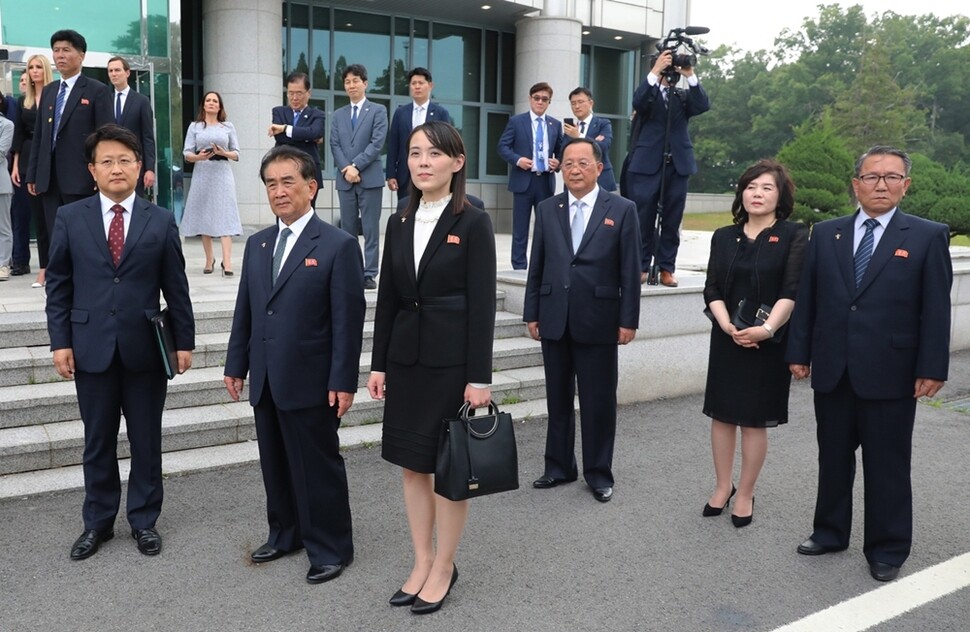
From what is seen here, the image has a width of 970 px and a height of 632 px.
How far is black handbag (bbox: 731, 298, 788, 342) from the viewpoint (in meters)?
4.51

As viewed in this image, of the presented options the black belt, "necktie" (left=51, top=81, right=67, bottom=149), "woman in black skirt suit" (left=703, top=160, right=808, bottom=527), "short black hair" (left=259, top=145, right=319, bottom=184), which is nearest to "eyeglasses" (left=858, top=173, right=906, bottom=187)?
"woman in black skirt suit" (left=703, top=160, right=808, bottom=527)

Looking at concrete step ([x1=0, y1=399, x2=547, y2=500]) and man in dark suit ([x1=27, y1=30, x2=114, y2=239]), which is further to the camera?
man in dark suit ([x1=27, y1=30, x2=114, y2=239])

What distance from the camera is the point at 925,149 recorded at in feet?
185

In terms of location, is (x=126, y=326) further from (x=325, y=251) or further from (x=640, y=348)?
(x=640, y=348)

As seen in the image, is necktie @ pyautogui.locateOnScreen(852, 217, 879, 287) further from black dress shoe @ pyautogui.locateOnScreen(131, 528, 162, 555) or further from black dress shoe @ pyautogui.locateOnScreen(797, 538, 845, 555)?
black dress shoe @ pyautogui.locateOnScreen(131, 528, 162, 555)

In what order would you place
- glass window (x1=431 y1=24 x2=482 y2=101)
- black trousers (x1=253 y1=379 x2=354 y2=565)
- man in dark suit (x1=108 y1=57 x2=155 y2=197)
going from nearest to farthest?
black trousers (x1=253 y1=379 x2=354 y2=565) → man in dark suit (x1=108 y1=57 x2=155 y2=197) → glass window (x1=431 y1=24 x2=482 y2=101)

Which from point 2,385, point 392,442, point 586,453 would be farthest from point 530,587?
point 2,385

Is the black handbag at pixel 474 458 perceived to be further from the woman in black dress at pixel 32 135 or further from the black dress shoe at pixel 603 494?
the woman in black dress at pixel 32 135

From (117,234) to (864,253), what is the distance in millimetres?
3557

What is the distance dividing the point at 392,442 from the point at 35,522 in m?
2.18

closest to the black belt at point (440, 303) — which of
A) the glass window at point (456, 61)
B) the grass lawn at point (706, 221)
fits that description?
the glass window at point (456, 61)

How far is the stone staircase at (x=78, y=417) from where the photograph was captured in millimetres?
5043

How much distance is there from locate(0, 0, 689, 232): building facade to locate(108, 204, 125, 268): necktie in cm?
898

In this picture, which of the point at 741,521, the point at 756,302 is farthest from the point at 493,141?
the point at 741,521
